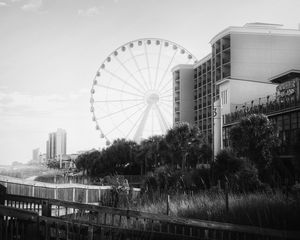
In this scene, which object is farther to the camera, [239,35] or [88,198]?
[239,35]

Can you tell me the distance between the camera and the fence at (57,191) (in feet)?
65.6

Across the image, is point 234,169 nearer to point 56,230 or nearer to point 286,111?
point 286,111

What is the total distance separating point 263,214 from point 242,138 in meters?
28.0

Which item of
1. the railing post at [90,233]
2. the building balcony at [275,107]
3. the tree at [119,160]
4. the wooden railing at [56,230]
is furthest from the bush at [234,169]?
the tree at [119,160]

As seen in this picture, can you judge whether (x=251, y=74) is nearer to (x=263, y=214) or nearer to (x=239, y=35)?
(x=239, y=35)

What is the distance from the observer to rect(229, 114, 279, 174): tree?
3541 centimetres

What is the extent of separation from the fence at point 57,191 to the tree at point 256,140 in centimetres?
1651

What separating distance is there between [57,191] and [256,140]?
1972cm

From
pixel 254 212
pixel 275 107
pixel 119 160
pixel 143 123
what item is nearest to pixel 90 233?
pixel 254 212

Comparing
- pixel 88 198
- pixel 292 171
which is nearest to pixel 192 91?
pixel 292 171

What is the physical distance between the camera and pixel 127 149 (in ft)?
237

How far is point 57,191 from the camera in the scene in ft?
70.4

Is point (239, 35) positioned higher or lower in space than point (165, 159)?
higher

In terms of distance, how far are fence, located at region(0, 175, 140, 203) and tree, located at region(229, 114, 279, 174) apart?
54.2 ft
